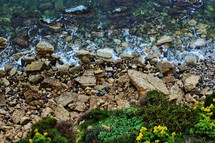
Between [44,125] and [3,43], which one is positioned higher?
[44,125]

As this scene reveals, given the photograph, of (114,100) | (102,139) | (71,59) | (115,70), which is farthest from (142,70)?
(102,139)

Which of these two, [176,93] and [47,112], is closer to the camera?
[47,112]

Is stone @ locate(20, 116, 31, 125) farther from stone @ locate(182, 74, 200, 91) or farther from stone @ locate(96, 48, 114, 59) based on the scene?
stone @ locate(182, 74, 200, 91)

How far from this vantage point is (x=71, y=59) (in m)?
10.6

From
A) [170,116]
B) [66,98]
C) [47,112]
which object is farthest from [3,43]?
[170,116]

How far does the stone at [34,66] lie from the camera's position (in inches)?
391

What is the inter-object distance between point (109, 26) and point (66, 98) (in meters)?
3.84

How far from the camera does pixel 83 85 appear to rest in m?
9.51

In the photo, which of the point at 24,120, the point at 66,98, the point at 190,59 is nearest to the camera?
the point at 24,120

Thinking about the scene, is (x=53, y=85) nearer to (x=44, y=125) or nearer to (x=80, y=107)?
(x=80, y=107)

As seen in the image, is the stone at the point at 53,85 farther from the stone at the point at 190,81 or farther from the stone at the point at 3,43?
the stone at the point at 190,81

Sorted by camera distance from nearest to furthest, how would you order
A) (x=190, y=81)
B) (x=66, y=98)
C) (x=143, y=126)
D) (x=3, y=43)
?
(x=143, y=126)
(x=66, y=98)
(x=190, y=81)
(x=3, y=43)

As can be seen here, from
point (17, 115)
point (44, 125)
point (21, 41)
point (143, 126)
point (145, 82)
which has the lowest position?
point (17, 115)

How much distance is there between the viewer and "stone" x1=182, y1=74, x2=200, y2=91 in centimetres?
930
